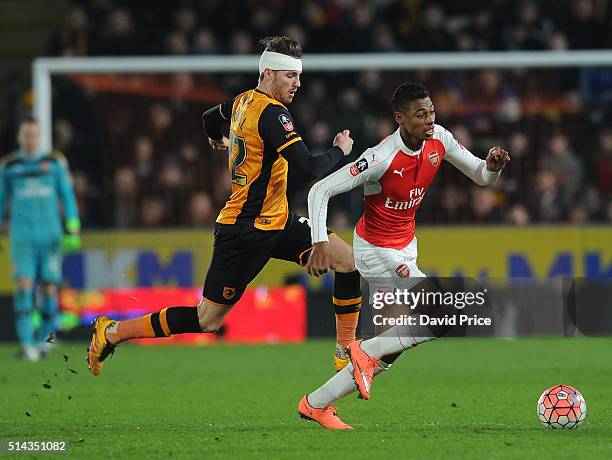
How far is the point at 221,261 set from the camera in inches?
286

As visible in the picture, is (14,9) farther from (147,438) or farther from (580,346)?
(147,438)

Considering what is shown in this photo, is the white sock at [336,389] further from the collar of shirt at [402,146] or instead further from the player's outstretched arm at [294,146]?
the collar of shirt at [402,146]

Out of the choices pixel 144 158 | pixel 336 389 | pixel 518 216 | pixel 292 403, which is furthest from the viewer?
pixel 144 158

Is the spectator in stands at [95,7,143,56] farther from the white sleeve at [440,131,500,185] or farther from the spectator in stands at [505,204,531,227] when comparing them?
the white sleeve at [440,131,500,185]

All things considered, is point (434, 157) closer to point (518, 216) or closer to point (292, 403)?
point (292, 403)

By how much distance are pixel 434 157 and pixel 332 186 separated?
66 cm

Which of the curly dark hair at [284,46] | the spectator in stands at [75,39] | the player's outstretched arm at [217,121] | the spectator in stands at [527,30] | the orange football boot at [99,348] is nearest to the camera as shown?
the curly dark hair at [284,46]

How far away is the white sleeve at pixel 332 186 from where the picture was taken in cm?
680

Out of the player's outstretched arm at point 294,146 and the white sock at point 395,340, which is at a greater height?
the player's outstretched arm at point 294,146

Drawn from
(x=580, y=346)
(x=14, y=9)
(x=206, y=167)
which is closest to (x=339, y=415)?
(x=580, y=346)

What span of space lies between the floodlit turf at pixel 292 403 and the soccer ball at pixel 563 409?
0.25 ft

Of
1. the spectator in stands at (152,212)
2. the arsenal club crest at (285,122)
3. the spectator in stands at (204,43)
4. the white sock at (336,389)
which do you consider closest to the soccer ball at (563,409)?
the white sock at (336,389)

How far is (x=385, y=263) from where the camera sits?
7.23 metres

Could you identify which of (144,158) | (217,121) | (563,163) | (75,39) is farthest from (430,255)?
(217,121)
